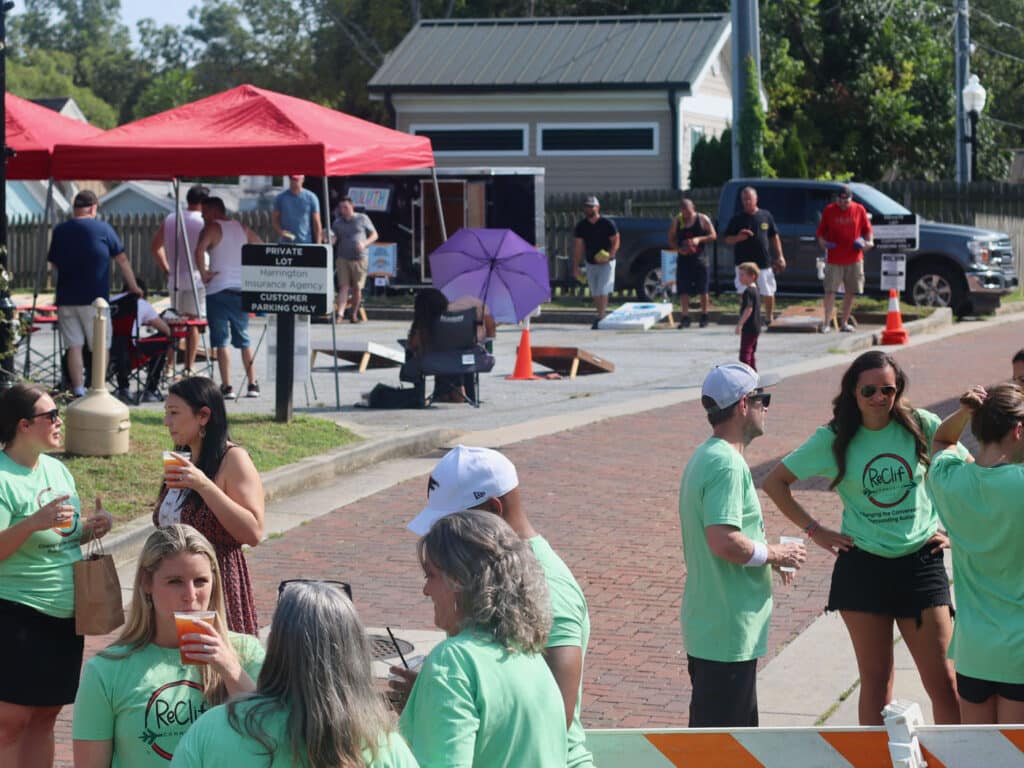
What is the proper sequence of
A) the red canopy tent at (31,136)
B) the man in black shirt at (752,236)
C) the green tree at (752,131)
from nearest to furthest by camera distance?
1. the red canopy tent at (31,136)
2. the man in black shirt at (752,236)
3. the green tree at (752,131)

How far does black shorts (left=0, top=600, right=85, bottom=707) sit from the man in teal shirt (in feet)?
6.81

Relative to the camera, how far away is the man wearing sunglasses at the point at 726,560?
17.5ft

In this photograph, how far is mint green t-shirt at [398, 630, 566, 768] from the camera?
3424mm

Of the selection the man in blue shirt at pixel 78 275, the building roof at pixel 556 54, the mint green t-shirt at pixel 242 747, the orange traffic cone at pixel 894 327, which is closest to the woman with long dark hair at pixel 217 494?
the mint green t-shirt at pixel 242 747

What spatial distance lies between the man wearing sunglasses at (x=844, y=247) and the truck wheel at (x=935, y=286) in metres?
3.39

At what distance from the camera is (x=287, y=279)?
14.9 m

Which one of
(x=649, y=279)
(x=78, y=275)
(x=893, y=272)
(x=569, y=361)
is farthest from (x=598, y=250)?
(x=78, y=275)

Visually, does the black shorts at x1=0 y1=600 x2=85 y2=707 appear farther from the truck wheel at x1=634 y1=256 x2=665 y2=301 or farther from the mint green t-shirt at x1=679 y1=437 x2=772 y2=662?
the truck wheel at x1=634 y1=256 x2=665 y2=301

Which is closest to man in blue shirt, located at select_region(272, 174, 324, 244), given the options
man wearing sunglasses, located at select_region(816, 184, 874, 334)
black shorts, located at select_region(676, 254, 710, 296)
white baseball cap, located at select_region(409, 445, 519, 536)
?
black shorts, located at select_region(676, 254, 710, 296)

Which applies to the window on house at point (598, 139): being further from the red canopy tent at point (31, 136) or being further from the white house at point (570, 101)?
the red canopy tent at point (31, 136)

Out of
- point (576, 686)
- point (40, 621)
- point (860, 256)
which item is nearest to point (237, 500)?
point (40, 621)

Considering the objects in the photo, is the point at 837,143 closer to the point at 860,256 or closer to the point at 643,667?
the point at 860,256

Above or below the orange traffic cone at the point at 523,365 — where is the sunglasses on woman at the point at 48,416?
above

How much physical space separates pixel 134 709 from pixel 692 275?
69.3ft
